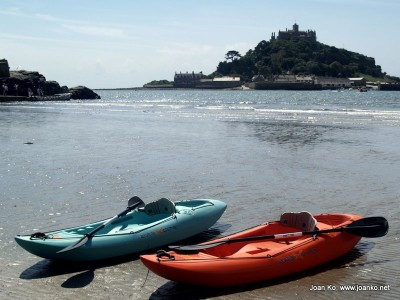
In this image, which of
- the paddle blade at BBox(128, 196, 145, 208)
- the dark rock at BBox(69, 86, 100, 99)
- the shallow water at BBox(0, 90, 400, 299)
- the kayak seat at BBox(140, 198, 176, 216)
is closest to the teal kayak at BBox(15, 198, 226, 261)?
the kayak seat at BBox(140, 198, 176, 216)

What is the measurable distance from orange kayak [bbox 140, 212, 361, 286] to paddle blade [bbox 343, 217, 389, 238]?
0.16 m

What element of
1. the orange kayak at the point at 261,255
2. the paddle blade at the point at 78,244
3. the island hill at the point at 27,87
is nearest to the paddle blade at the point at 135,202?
the paddle blade at the point at 78,244

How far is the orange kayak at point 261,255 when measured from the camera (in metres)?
9.50

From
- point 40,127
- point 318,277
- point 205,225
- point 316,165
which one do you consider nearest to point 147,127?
point 40,127

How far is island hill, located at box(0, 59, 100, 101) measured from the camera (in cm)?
10969

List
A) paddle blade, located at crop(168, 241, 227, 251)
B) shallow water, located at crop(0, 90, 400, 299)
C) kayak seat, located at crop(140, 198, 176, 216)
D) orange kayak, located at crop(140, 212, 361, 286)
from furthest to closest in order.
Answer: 1. kayak seat, located at crop(140, 198, 176, 216)
2. shallow water, located at crop(0, 90, 400, 299)
3. paddle blade, located at crop(168, 241, 227, 251)
4. orange kayak, located at crop(140, 212, 361, 286)

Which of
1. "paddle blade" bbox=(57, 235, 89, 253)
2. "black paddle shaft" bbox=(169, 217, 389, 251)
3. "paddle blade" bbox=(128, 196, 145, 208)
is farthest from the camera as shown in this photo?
"paddle blade" bbox=(128, 196, 145, 208)

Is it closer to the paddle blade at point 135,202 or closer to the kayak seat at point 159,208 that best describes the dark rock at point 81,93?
the paddle blade at point 135,202

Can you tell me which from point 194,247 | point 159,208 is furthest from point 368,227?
point 159,208

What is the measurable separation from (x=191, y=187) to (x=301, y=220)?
300 inches

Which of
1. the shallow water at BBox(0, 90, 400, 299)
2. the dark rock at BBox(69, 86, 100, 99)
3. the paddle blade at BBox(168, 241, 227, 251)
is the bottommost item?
the shallow water at BBox(0, 90, 400, 299)

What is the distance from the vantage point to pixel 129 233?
1155 cm

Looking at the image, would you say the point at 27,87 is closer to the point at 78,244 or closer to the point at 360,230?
the point at 78,244

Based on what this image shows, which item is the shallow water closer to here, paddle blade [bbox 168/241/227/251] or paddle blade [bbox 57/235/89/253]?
paddle blade [bbox 57/235/89/253]
